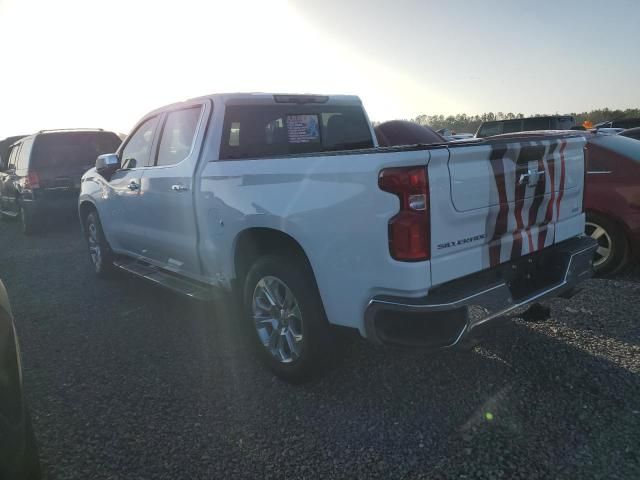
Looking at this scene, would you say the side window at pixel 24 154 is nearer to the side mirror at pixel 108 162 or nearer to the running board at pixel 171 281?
the side mirror at pixel 108 162

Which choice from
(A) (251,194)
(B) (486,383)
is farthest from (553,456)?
(A) (251,194)

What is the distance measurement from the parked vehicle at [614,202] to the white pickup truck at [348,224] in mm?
1838

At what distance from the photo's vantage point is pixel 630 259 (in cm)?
503

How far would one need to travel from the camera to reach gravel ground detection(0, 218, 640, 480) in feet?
8.29

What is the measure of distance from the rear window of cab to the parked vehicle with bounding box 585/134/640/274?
2.38 metres

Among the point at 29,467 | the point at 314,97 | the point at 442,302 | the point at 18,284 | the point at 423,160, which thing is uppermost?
the point at 314,97

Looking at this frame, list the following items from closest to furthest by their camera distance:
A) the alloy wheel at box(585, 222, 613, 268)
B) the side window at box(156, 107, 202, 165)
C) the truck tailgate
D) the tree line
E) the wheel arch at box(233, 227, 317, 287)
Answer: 1. the truck tailgate
2. the wheel arch at box(233, 227, 317, 287)
3. the side window at box(156, 107, 202, 165)
4. the alloy wheel at box(585, 222, 613, 268)
5. the tree line

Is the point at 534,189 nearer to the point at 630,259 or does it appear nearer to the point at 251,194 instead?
the point at 251,194

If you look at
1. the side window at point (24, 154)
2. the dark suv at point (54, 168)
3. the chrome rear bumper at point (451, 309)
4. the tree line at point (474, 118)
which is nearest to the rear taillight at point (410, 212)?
the chrome rear bumper at point (451, 309)

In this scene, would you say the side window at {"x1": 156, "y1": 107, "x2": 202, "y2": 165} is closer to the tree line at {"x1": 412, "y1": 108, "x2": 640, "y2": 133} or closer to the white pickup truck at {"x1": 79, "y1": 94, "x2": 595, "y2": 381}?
the white pickup truck at {"x1": 79, "y1": 94, "x2": 595, "y2": 381}

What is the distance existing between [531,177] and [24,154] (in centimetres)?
998

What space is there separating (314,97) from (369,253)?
2.34 metres

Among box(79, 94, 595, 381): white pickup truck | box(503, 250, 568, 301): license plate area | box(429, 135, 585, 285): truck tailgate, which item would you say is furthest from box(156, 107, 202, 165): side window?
box(503, 250, 568, 301): license plate area

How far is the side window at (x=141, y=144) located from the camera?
191 inches
